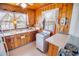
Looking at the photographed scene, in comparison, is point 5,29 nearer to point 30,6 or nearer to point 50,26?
point 30,6

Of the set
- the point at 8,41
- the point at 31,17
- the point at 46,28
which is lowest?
the point at 8,41

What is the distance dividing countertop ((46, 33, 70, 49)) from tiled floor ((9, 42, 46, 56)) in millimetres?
211

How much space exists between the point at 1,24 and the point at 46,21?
50 centimetres

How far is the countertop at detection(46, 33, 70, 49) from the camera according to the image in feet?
2.39

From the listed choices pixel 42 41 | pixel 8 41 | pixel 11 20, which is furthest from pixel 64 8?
pixel 8 41

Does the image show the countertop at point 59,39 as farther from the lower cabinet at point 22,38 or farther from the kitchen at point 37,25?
the lower cabinet at point 22,38

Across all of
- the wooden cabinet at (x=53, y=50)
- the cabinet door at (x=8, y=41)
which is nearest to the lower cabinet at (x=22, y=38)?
the cabinet door at (x=8, y=41)

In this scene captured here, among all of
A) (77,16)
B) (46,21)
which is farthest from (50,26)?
(77,16)

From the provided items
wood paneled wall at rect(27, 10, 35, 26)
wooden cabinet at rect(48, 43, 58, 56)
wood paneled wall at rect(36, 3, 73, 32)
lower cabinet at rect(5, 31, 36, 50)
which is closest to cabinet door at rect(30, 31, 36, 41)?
lower cabinet at rect(5, 31, 36, 50)

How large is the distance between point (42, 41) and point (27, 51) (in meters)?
0.23

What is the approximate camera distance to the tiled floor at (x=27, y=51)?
2.55 ft

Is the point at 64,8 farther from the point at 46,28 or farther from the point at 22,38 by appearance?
the point at 22,38

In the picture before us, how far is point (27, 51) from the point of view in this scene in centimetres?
82

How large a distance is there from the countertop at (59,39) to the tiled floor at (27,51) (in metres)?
0.21
